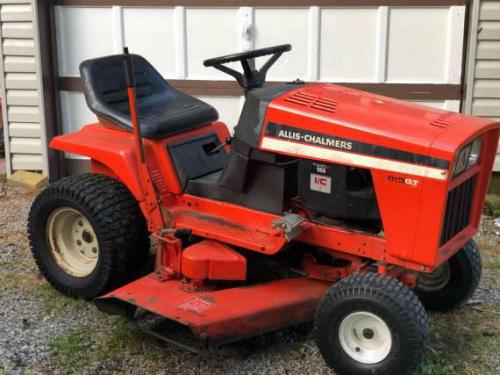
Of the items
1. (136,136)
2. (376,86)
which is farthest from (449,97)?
(136,136)

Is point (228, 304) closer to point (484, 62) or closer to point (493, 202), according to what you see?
point (493, 202)

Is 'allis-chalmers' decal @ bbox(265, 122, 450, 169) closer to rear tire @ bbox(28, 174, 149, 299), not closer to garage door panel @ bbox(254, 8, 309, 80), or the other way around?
rear tire @ bbox(28, 174, 149, 299)

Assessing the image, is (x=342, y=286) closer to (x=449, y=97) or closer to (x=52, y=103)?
(x=449, y=97)

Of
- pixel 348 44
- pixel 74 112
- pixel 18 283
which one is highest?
pixel 348 44

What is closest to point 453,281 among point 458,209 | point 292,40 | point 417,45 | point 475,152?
point 458,209

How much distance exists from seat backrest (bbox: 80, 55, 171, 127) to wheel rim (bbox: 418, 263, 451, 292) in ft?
6.22

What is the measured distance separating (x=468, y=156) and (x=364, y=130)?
1.78ft

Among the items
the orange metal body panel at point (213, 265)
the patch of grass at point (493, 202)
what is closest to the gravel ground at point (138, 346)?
the orange metal body panel at point (213, 265)

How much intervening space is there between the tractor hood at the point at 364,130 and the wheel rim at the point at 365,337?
697 millimetres

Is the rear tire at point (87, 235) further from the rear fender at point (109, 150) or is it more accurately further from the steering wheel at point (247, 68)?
the steering wheel at point (247, 68)

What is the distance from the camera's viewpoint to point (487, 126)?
Answer: 3.37 m

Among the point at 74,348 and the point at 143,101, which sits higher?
the point at 143,101

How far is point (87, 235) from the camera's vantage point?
4.17 meters

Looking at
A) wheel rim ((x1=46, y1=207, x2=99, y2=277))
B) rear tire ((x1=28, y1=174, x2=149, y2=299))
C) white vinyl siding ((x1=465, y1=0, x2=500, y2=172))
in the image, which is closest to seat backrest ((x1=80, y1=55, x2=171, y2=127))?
rear tire ((x1=28, y1=174, x2=149, y2=299))
